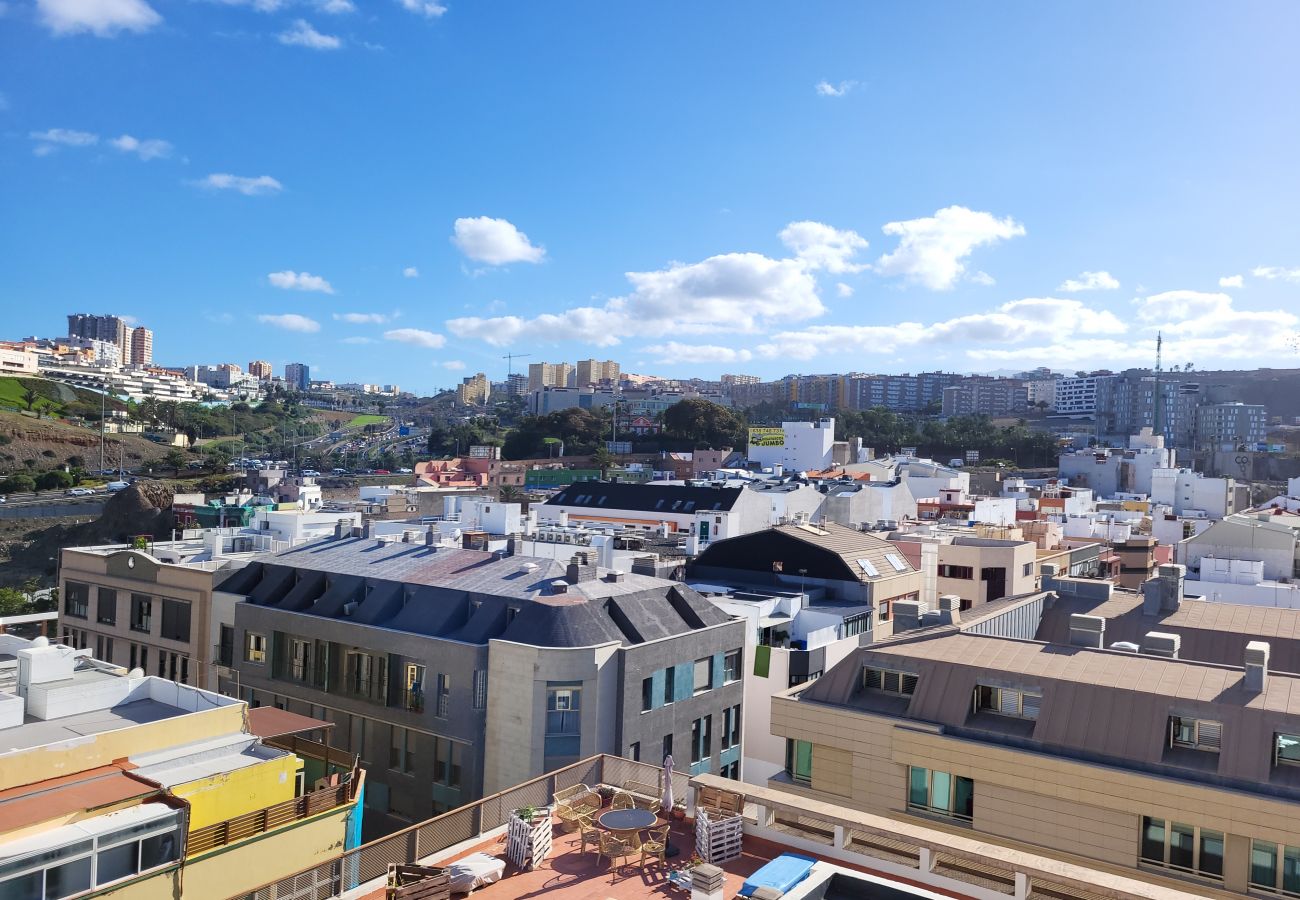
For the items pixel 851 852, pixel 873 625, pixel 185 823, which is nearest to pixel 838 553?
pixel 873 625

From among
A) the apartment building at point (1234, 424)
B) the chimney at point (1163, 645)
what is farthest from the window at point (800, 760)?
the apartment building at point (1234, 424)

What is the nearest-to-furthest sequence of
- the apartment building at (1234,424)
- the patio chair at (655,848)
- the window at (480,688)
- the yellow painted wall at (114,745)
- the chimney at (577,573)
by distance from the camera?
the patio chair at (655,848), the yellow painted wall at (114,745), the window at (480,688), the chimney at (577,573), the apartment building at (1234,424)

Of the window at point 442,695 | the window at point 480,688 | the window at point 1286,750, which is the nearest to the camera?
Answer: the window at point 1286,750

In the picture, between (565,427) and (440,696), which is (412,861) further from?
(565,427)

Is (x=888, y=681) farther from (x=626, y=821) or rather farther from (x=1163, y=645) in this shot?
(x=626, y=821)

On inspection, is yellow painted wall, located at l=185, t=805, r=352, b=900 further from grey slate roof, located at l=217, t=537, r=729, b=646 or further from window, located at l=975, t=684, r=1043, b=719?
window, located at l=975, t=684, r=1043, b=719

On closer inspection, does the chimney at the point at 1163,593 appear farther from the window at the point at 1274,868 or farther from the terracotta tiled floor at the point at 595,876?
the terracotta tiled floor at the point at 595,876

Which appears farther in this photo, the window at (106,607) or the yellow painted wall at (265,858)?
the window at (106,607)
